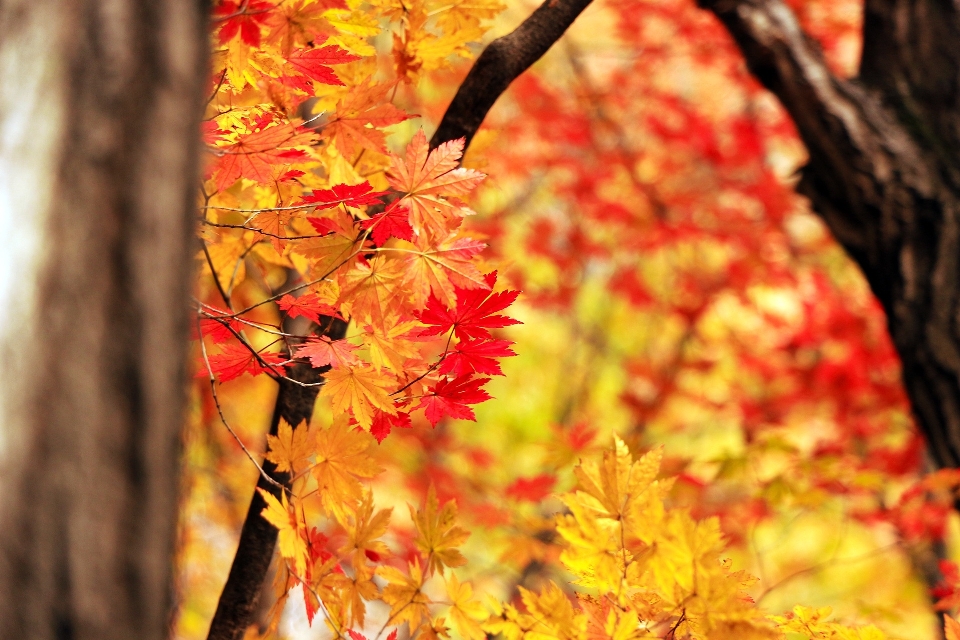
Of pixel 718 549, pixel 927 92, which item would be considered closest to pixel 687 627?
pixel 718 549

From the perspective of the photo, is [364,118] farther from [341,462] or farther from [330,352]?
[341,462]

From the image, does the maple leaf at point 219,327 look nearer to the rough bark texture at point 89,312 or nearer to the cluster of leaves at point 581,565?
the cluster of leaves at point 581,565

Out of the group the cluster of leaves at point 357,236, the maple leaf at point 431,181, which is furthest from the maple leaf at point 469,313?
the maple leaf at point 431,181

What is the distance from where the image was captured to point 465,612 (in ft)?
3.67

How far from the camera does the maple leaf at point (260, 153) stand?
1.04 meters

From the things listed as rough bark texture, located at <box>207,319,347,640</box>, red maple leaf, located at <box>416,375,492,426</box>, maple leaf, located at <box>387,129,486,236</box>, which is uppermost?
maple leaf, located at <box>387,129,486,236</box>

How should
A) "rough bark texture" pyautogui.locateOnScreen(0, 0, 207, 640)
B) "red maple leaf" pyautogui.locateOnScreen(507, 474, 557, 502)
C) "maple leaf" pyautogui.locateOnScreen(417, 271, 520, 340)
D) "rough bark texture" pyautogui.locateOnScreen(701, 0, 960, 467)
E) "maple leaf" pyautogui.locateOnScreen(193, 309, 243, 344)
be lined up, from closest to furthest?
"rough bark texture" pyautogui.locateOnScreen(0, 0, 207, 640)
"maple leaf" pyautogui.locateOnScreen(417, 271, 520, 340)
"maple leaf" pyautogui.locateOnScreen(193, 309, 243, 344)
"rough bark texture" pyautogui.locateOnScreen(701, 0, 960, 467)
"red maple leaf" pyautogui.locateOnScreen(507, 474, 557, 502)

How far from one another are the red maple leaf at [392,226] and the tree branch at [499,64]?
24 centimetres

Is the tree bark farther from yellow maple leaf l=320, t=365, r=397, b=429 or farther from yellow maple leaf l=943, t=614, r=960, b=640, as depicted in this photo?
yellow maple leaf l=943, t=614, r=960, b=640

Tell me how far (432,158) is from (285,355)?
1.83 ft

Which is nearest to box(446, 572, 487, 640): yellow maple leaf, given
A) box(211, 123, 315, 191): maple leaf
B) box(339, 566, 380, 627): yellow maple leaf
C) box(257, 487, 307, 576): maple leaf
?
box(339, 566, 380, 627): yellow maple leaf

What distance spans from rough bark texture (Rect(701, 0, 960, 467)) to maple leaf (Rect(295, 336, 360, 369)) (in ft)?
5.70

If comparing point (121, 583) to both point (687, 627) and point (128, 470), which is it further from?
point (687, 627)

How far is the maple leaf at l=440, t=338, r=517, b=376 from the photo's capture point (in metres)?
1.11
